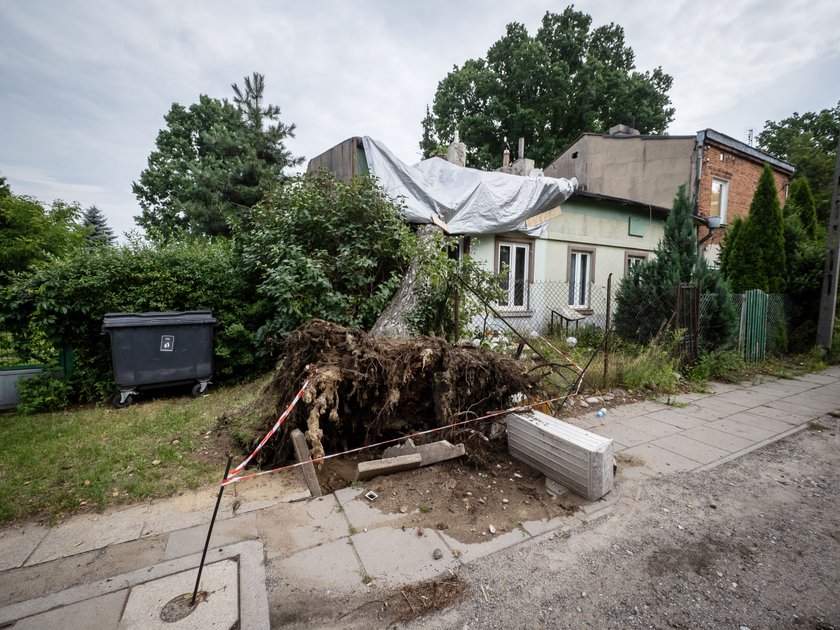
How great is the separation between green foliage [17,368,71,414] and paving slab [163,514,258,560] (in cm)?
426

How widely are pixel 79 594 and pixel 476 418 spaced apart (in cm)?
293

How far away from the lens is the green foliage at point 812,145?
69.7 feet

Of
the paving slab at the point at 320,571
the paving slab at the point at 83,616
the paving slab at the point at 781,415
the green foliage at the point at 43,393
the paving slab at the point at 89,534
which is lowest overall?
the paving slab at the point at 781,415

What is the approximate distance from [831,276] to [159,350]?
43.7ft

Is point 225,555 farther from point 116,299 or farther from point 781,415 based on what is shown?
point 781,415

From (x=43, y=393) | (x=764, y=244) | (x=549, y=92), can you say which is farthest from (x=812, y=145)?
(x=43, y=393)

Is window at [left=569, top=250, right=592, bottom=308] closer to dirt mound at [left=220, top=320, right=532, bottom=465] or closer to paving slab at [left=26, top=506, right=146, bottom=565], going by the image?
dirt mound at [left=220, top=320, right=532, bottom=465]

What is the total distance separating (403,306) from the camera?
17.9 feet

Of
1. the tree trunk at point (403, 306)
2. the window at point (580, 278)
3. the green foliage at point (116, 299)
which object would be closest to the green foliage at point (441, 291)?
the tree trunk at point (403, 306)

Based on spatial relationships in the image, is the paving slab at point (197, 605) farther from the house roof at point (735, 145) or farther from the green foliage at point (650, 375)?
the house roof at point (735, 145)

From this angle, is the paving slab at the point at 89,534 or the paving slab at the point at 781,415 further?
the paving slab at the point at 781,415

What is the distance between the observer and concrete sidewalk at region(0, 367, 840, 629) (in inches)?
74.9

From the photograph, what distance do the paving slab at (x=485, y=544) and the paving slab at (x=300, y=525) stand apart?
712 mm

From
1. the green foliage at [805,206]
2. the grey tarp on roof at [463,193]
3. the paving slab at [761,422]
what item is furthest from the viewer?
the green foliage at [805,206]
